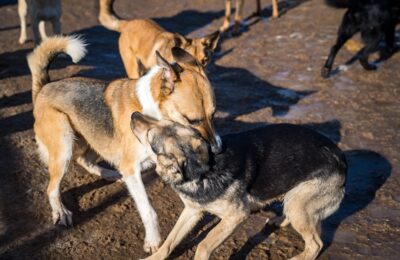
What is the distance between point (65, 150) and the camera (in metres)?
A: 3.89

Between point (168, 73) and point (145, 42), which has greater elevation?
point (168, 73)

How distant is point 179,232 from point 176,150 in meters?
0.82

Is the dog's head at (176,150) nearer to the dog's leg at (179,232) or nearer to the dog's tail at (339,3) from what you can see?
the dog's leg at (179,232)

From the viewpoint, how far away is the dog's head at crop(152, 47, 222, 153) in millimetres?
3375

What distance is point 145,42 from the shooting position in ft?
20.4

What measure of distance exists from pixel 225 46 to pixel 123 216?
5.64 m

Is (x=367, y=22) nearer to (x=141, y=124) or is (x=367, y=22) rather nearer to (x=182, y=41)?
(x=182, y=41)

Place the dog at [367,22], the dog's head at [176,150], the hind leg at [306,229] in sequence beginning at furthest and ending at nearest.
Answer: the dog at [367,22] → the hind leg at [306,229] → the dog's head at [176,150]

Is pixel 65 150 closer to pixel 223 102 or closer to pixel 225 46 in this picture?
pixel 223 102

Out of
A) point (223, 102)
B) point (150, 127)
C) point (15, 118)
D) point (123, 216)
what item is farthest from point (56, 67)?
point (150, 127)

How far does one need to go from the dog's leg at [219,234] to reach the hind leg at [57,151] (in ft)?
4.48

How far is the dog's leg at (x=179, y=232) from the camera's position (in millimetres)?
3412

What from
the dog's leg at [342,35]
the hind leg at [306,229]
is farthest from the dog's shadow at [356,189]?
the dog's leg at [342,35]

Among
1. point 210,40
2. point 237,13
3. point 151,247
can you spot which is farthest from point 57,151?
point 237,13
